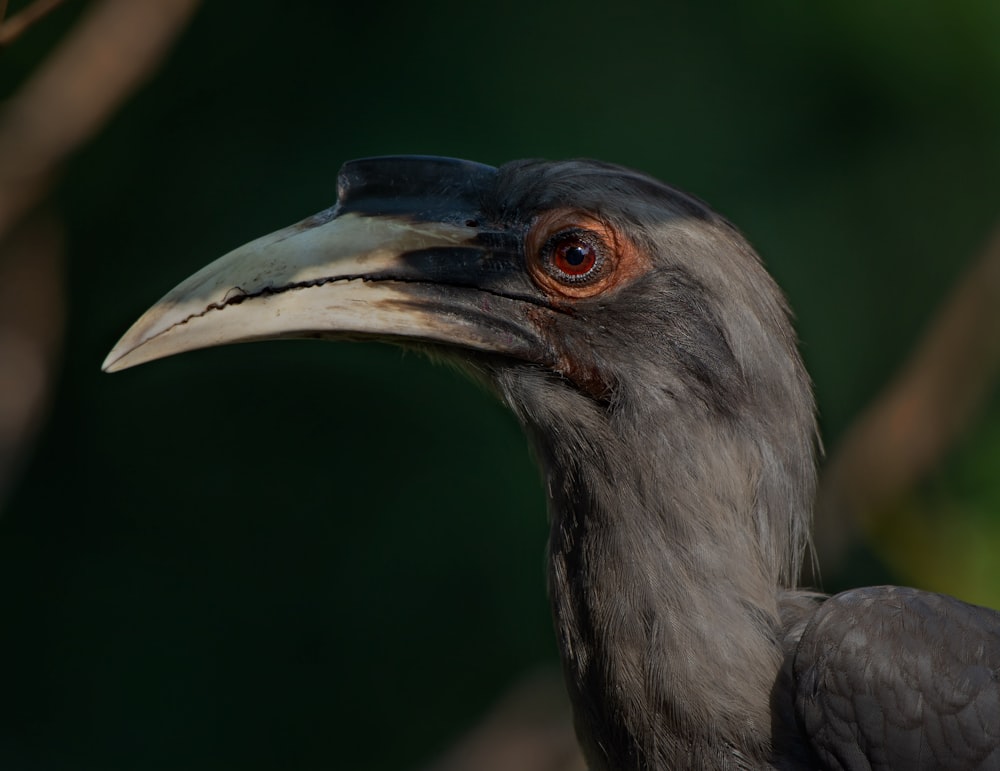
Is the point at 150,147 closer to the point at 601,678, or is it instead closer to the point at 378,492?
the point at 378,492

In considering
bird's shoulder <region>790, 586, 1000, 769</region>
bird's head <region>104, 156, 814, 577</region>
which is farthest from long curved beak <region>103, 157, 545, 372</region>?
bird's shoulder <region>790, 586, 1000, 769</region>

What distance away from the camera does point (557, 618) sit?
2.61m

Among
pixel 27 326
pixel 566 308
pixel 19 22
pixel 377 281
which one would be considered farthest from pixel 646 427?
pixel 27 326

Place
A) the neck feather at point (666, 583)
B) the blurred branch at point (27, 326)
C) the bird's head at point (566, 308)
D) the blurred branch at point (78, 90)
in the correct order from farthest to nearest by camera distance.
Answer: the blurred branch at point (27, 326) → the blurred branch at point (78, 90) → the bird's head at point (566, 308) → the neck feather at point (666, 583)

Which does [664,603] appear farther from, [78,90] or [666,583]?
[78,90]

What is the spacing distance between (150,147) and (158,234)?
1.52 feet

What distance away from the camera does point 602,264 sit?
2562 millimetres

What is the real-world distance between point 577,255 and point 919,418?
342 cm

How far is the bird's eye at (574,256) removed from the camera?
2.56 meters

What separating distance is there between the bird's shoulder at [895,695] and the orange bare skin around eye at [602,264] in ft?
2.58

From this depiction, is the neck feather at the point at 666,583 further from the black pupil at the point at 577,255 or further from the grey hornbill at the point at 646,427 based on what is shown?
the black pupil at the point at 577,255

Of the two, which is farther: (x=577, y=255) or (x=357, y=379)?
(x=357, y=379)

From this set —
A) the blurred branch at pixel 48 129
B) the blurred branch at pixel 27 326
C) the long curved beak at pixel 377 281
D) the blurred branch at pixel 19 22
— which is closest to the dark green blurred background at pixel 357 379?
the blurred branch at pixel 27 326

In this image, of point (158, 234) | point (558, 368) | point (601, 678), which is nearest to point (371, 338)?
point (558, 368)
